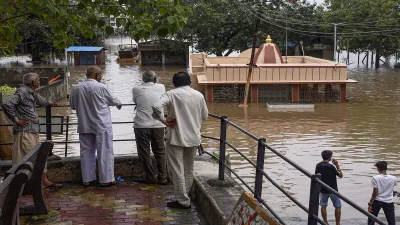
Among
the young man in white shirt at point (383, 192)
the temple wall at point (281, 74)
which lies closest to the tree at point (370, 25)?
the temple wall at point (281, 74)

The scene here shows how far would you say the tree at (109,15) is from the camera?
580 centimetres

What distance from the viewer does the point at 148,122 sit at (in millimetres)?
→ 7098

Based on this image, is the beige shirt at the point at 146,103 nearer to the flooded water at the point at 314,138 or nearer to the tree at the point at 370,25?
the flooded water at the point at 314,138

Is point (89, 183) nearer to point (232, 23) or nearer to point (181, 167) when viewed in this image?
point (181, 167)

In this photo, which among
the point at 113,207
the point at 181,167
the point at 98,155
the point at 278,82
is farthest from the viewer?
the point at 278,82

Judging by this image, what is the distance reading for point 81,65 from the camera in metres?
60.4

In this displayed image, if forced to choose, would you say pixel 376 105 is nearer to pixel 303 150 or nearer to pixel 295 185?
pixel 303 150

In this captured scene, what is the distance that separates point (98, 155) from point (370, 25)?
158 feet

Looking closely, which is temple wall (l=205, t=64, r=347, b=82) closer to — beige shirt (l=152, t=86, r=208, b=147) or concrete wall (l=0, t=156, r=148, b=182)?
concrete wall (l=0, t=156, r=148, b=182)

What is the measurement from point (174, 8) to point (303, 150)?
1194cm

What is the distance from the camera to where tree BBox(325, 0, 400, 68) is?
5000 centimetres

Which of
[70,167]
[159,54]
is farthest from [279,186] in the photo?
[159,54]

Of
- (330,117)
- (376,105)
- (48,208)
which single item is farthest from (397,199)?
(376,105)

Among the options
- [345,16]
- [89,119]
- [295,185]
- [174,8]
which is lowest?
[295,185]
